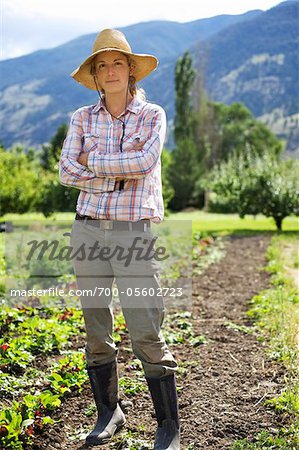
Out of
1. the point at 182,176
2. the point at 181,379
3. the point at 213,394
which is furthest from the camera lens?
the point at 182,176

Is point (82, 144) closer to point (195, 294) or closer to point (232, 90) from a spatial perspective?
point (195, 294)

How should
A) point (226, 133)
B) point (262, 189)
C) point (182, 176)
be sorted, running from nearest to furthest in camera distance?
point (262, 189), point (182, 176), point (226, 133)

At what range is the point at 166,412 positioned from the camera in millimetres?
2848

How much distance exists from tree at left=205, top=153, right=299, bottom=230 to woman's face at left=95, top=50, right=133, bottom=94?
11192 mm

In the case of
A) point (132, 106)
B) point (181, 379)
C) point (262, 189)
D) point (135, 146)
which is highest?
point (132, 106)

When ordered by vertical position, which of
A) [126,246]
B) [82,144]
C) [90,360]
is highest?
[82,144]

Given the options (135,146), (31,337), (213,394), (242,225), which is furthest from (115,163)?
(242,225)

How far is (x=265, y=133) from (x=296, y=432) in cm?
5461

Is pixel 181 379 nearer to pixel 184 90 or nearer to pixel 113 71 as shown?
pixel 113 71

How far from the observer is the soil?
3.07 m

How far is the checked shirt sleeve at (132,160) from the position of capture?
270 centimetres

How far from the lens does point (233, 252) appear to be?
10.2 m

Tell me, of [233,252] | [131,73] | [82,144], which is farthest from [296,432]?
[233,252]

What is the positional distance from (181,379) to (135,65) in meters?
2.10
